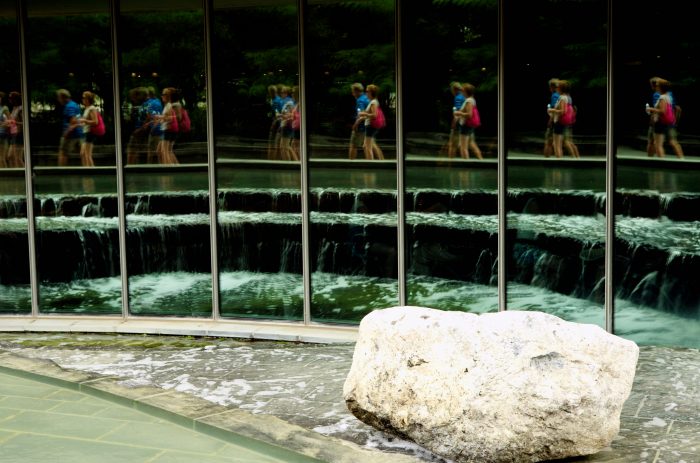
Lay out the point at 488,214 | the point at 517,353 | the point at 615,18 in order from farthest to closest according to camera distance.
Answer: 1. the point at 488,214
2. the point at 615,18
3. the point at 517,353

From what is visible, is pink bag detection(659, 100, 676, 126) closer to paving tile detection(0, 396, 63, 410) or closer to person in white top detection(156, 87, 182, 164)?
person in white top detection(156, 87, 182, 164)

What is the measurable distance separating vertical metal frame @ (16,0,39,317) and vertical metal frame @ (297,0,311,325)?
3.15m

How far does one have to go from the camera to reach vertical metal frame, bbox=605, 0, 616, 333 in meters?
9.37

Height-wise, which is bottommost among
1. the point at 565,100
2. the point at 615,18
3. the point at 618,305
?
the point at 618,305

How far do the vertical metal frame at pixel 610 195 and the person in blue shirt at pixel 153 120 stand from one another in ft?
15.5

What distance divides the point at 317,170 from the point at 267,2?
1.82m

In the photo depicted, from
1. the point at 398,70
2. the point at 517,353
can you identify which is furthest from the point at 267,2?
the point at 517,353

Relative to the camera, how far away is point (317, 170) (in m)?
10.7

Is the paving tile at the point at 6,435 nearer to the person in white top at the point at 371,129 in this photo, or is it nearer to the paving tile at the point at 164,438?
the paving tile at the point at 164,438

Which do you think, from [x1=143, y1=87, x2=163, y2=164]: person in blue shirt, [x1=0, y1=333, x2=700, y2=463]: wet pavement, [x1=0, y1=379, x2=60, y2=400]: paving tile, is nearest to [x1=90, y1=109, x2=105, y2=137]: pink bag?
[x1=143, y1=87, x2=163, y2=164]: person in blue shirt

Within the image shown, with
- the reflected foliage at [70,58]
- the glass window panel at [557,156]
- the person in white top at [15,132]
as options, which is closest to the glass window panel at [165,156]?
the reflected foliage at [70,58]

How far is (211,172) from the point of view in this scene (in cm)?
1100

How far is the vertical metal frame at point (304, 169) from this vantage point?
34.4 feet

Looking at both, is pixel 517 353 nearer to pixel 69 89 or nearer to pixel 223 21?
pixel 223 21
